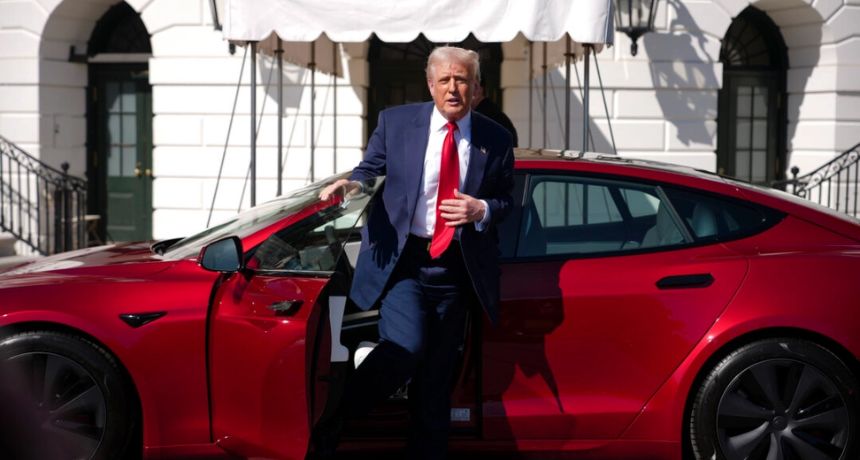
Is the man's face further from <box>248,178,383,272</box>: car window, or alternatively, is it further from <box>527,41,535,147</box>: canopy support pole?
<box>527,41,535,147</box>: canopy support pole

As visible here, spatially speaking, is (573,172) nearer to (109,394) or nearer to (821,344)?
(821,344)

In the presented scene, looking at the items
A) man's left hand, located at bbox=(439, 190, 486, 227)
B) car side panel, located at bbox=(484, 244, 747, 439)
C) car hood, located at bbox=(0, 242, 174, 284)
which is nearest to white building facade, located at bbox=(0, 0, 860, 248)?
car hood, located at bbox=(0, 242, 174, 284)

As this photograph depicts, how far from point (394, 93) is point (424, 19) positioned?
18.0ft

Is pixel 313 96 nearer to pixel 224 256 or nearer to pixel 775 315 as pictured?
pixel 224 256

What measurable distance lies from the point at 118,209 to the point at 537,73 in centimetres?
556

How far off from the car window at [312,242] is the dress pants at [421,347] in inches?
10.2

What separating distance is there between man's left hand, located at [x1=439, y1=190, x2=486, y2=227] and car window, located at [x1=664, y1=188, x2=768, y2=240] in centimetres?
102

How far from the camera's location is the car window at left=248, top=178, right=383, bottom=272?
13.5 ft

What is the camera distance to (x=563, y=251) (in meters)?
4.38

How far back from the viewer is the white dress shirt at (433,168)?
407cm

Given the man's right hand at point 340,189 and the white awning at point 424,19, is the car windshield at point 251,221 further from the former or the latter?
the white awning at point 424,19

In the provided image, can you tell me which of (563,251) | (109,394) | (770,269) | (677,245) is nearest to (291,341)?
(109,394)

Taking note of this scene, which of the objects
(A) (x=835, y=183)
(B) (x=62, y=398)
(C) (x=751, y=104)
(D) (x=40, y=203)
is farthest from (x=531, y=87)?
(B) (x=62, y=398)

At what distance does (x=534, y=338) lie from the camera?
13.8 feet
